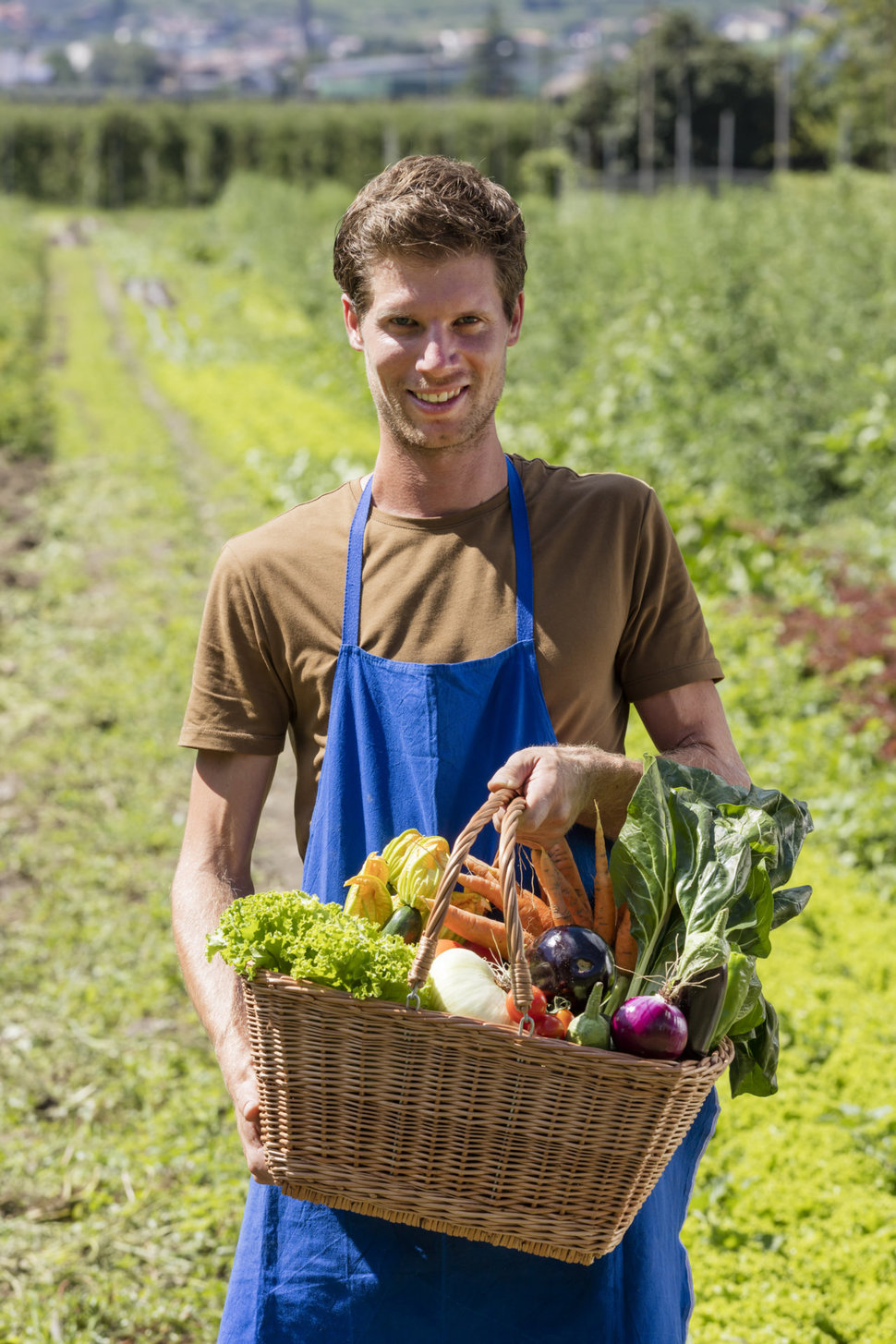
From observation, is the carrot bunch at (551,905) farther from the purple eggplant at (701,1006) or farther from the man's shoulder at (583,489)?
the man's shoulder at (583,489)

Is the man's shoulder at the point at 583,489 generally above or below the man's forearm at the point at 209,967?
above

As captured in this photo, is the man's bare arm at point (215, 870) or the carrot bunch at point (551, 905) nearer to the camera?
the carrot bunch at point (551, 905)

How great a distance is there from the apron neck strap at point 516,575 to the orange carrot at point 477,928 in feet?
1.35

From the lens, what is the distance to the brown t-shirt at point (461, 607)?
6.48 ft

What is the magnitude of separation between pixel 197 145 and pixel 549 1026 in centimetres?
6880

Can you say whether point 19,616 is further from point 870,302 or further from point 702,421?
point 870,302

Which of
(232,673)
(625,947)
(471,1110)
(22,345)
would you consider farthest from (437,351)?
(22,345)

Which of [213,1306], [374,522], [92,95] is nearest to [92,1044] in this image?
[213,1306]

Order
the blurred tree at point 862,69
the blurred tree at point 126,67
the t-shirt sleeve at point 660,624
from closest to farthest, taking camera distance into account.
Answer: the t-shirt sleeve at point 660,624 → the blurred tree at point 862,69 → the blurred tree at point 126,67

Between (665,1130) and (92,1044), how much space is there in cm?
328

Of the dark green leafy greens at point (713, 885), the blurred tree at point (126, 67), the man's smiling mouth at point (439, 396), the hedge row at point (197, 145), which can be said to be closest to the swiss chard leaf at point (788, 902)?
the dark green leafy greens at point (713, 885)

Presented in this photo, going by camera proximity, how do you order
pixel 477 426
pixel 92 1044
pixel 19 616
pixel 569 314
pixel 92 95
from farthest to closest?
pixel 92 95 < pixel 569 314 < pixel 19 616 < pixel 92 1044 < pixel 477 426

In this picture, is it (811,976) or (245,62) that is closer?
(811,976)

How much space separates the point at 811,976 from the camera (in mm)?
4508
